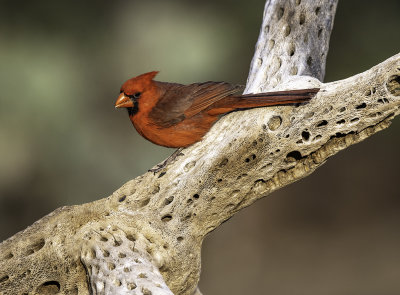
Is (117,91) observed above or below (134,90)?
above

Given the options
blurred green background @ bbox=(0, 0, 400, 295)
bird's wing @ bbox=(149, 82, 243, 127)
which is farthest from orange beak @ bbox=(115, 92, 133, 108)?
blurred green background @ bbox=(0, 0, 400, 295)

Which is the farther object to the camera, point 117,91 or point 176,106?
point 117,91

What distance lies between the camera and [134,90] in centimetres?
392

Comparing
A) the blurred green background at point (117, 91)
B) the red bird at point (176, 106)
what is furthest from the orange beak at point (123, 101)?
the blurred green background at point (117, 91)

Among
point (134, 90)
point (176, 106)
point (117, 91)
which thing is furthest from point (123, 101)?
point (117, 91)

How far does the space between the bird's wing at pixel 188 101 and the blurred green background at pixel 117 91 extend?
3257mm

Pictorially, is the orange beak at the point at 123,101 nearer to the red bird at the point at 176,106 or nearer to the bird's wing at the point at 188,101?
the red bird at the point at 176,106

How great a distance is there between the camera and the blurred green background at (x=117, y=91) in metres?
7.11

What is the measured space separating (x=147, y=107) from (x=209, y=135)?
480 mm

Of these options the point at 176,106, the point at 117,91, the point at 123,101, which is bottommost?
the point at 176,106

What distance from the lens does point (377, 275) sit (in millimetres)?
7953

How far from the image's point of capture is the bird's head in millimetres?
3910

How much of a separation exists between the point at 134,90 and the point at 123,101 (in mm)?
98

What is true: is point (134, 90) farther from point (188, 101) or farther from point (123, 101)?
point (188, 101)
